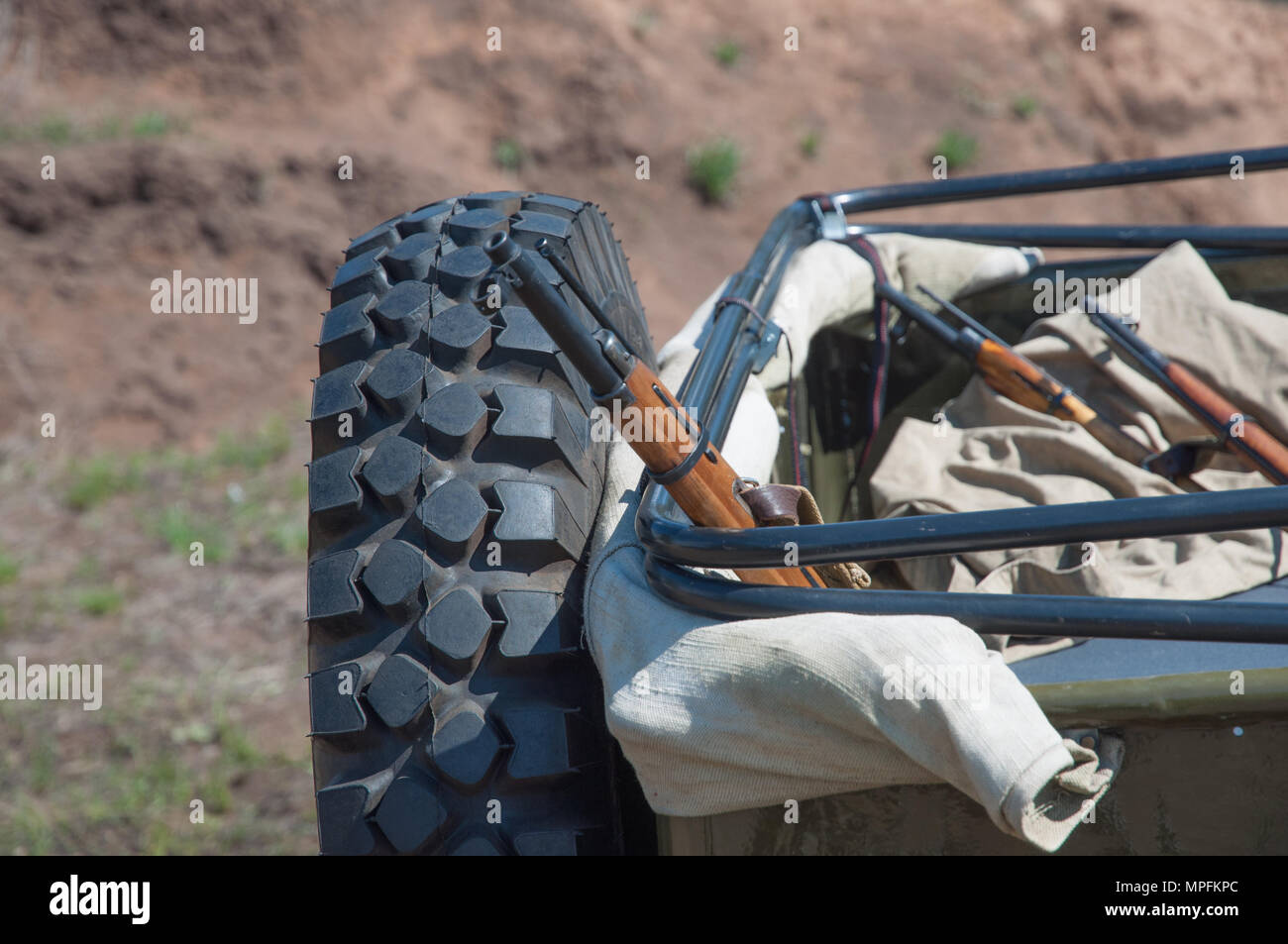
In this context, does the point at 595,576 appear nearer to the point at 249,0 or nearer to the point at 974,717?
the point at 974,717

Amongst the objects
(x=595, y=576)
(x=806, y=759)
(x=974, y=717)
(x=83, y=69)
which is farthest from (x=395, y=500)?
(x=83, y=69)

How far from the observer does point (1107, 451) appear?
218cm

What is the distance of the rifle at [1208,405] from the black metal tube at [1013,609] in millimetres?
1048

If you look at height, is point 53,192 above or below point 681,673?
above

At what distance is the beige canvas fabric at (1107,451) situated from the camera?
1903 mm

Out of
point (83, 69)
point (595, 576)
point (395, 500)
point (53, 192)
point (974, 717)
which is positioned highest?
point (83, 69)

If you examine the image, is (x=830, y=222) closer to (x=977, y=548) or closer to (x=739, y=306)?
(x=739, y=306)

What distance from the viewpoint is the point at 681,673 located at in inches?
49.0

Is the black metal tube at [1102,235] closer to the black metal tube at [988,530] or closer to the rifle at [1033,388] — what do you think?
the rifle at [1033,388]

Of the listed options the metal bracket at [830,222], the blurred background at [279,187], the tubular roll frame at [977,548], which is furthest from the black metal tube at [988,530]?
the blurred background at [279,187]

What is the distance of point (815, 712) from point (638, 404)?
38cm

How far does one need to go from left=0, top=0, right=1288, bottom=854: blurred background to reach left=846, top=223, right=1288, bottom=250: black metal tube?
7.27ft

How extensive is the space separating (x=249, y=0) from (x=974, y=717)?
8043 mm

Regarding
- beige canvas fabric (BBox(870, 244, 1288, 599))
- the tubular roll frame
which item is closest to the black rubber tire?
the tubular roll frame
